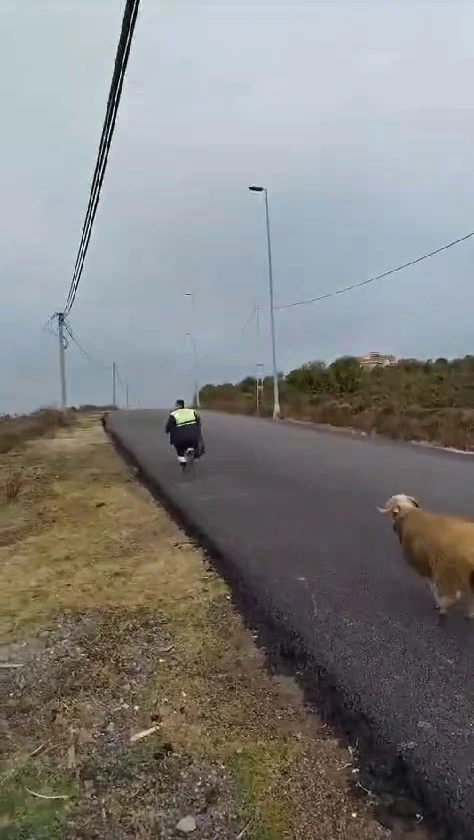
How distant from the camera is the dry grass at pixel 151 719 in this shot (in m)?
3.21

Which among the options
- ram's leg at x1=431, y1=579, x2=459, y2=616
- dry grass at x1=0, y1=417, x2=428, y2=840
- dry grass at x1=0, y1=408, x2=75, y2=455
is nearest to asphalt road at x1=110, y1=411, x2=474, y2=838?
ram's leg at x1=431, y1=579, x2=459, y2=616

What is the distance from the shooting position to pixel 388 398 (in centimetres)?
4422

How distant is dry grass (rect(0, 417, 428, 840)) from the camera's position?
3.21 m

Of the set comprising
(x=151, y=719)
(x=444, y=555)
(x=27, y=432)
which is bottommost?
(x=27, y=432)

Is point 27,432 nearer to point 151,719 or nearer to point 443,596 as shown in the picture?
point 443,596

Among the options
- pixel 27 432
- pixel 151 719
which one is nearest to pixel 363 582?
pixel 151 719

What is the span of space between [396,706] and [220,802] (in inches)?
48.2

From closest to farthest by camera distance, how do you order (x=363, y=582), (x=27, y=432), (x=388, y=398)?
1. (x=363, y=582)
2. (x=27, y=432)
3. (x=388, y=398)

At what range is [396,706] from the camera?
4086 millimetres

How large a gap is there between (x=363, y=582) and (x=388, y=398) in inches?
1517

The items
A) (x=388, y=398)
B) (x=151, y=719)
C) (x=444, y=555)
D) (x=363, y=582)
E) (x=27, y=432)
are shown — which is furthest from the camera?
(x=388, y=398)

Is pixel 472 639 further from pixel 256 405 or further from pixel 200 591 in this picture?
pixel 256 405

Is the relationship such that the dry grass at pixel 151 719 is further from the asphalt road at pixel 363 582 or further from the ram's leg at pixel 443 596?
the ram's leg at pixel 443 596

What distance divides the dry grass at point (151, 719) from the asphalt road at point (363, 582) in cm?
39
